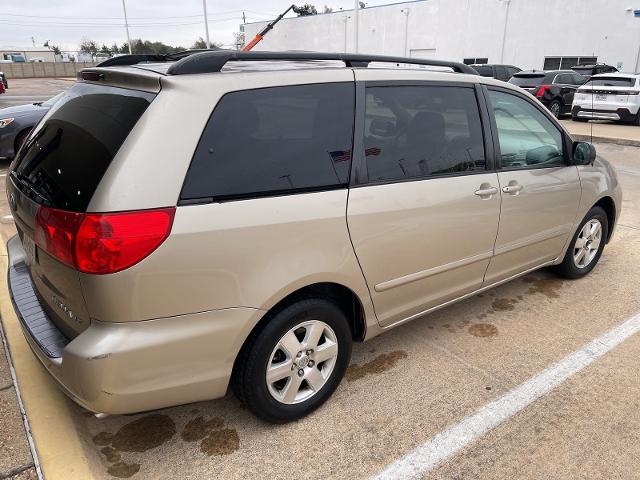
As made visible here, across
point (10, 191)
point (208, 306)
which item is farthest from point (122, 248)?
point (10, 191)

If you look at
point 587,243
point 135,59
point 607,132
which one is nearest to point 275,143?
point 135,59

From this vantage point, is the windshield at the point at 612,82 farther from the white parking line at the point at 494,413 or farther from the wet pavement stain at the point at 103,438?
the wet pavement stain at the point at 103,438

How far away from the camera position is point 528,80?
16531 mm

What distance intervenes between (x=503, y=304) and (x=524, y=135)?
4.20ft

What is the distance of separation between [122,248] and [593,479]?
2187 millimetres

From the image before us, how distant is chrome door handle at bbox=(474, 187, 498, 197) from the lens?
2949mm

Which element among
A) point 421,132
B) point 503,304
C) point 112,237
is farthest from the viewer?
point 503,304

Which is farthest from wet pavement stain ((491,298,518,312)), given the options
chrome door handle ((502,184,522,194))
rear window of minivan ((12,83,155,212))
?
rear window of minivan ((12,83,155,212))

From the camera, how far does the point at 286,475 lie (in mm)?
2145

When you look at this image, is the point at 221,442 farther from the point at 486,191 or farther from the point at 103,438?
the point at 486,191

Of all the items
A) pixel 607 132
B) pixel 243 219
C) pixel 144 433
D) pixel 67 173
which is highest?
pixel 67 173

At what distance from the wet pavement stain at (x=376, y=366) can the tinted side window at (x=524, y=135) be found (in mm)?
1390

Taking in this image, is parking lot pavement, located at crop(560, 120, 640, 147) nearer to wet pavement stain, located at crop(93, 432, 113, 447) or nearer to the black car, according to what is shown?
the black car

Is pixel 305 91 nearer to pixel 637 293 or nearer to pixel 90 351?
pixel 90 351
